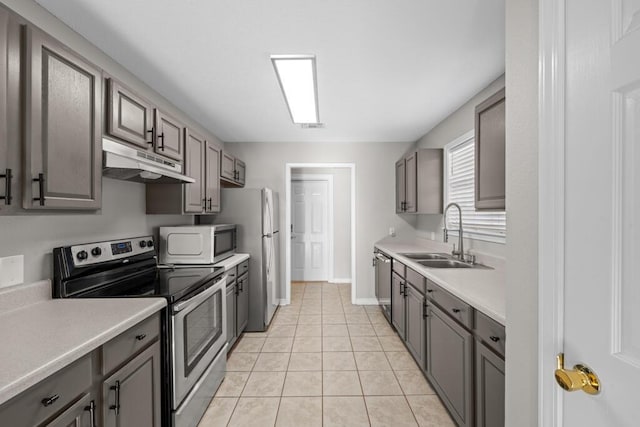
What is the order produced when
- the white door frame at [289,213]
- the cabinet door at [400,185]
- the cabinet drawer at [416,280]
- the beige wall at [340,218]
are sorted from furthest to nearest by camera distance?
the beige wall at [340,218] < the white door frame at [289,213] < the cabinet door at [400,185] < the cabinet drawer at [416,280]

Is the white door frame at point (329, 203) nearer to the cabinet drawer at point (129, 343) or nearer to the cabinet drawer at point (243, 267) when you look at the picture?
the cabinet drawer at point (243, 267)

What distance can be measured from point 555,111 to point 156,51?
2.25m

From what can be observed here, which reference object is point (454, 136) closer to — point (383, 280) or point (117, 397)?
point (383, 280)

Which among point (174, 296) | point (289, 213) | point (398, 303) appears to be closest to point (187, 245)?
point (174, 296)

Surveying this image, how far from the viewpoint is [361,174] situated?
436 cm

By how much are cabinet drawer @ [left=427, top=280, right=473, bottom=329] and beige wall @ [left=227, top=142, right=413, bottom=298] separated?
2232mm

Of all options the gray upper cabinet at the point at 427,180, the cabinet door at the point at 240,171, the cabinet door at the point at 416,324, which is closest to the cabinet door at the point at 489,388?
the cabinet door at the point at 416,324

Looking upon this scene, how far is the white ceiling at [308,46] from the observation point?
1.58 meters

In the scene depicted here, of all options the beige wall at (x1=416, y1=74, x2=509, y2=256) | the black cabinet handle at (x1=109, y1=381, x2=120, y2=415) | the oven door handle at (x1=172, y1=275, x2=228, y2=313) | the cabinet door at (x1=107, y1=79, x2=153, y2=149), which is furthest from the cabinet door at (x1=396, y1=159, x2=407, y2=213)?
the black cabinet handle at (x1=109, y1=381, x2=120, y2=415)

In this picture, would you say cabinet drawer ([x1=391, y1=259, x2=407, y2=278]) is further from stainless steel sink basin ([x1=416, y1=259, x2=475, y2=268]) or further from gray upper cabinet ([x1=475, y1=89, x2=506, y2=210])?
gray upper cabinet ([x1=475, y1=89, x2=506, y2=210])

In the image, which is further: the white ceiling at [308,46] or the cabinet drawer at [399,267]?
the cabinet drawer at [399,267]

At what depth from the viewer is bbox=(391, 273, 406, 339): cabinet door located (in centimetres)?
288

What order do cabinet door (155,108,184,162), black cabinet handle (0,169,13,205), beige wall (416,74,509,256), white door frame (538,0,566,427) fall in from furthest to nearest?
beige wall (416,74,509,256)
cabinet door (155,108,184,162)
black cabinet handle (0,169,13,205)
white door frame (538,0,566,427)

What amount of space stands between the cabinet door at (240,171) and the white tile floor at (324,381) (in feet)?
6.32
